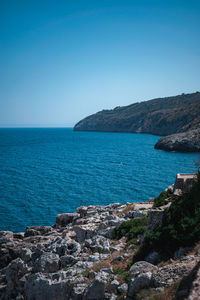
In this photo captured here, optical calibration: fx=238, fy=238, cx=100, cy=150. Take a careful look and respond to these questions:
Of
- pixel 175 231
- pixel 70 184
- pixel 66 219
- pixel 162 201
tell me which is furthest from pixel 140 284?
pixel 70 184

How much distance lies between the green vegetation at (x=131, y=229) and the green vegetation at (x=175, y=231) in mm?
3204

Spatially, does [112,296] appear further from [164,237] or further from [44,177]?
[44,177]

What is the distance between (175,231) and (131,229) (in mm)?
5233

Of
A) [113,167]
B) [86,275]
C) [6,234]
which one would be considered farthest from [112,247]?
[113,167]

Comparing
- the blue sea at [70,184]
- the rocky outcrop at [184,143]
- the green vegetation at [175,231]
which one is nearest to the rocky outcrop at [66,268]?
the green vegetation at [175,231]

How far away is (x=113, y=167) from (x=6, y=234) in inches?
1739

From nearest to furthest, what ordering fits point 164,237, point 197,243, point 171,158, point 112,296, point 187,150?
point 112,296, point 197,243, point 164,237, point 171,158, point 187,150

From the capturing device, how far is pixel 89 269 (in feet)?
41.2

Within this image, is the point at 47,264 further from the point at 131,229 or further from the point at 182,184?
the point at 182,184

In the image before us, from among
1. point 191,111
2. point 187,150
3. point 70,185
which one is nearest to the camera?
point 70,185

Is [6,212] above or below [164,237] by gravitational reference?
below

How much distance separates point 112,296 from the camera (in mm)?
10062

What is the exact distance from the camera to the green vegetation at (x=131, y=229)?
1666 centimetres

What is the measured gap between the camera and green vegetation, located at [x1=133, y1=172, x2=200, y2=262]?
12.0 m
